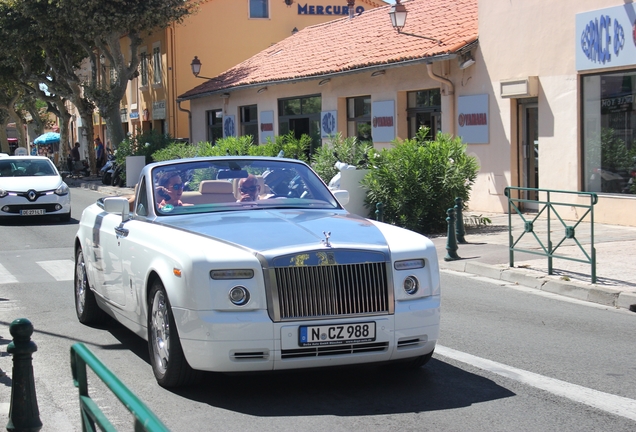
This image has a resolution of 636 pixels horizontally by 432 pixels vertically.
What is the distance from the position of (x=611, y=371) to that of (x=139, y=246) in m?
3.70

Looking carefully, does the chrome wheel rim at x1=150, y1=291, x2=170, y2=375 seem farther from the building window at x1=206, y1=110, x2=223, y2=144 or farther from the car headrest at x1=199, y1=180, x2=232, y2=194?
the building window at x1=206, y1=110, x2=223, y2=144

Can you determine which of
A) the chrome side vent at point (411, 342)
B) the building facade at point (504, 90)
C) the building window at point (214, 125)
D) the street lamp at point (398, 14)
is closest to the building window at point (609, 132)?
the building facade at point (504, 90)

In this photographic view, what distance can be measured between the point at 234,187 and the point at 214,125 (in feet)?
94.2

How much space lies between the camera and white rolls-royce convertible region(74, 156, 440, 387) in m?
5.59

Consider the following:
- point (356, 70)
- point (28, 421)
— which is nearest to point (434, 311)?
point (28, 421)

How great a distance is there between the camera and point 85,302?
8.48 m

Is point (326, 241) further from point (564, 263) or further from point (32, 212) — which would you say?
point (32, 212)

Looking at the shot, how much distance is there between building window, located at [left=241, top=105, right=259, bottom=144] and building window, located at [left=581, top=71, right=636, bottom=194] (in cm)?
1610

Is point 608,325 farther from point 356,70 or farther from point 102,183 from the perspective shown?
point 102,183

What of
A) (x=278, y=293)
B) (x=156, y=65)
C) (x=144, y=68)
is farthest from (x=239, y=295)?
(x=144, y=68)

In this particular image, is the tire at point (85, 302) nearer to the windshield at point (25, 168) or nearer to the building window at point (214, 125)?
the windshield at point (25, 168)

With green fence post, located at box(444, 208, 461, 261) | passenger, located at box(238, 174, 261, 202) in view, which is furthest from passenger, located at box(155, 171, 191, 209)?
green fence post, located at box(444, 208, 461, 261)

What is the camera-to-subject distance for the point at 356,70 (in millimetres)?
22734

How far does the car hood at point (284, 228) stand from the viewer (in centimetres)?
582
